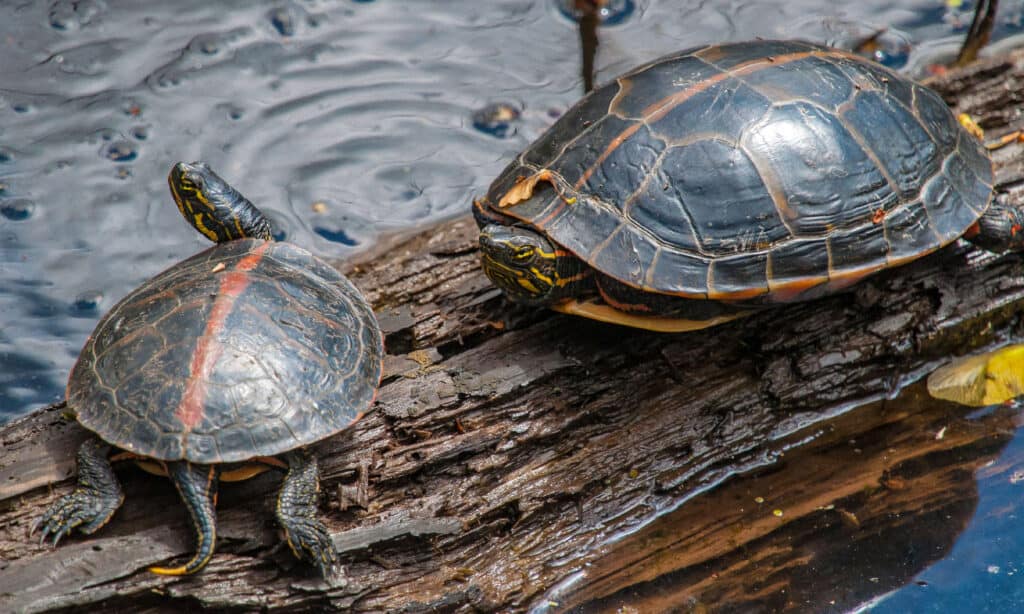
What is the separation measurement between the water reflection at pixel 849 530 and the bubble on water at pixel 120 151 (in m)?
4.40

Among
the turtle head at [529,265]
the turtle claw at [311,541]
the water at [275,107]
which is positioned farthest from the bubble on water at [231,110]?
the turtle claw at [311,541]

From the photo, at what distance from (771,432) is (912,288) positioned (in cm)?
115

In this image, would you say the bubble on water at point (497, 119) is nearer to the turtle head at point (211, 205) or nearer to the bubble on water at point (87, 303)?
the turtle head at point (211, 205)

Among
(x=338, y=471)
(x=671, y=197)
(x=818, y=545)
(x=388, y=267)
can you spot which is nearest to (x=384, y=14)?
(x=388, y=267)

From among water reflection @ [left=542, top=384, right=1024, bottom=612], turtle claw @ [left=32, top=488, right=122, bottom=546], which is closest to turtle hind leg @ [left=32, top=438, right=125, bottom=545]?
turtle claw @ [left=32, top=488, right=122, bottom=546]

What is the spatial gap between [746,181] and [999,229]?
1630mm

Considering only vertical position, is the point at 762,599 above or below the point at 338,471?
below

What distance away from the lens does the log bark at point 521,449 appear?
363 centimetres

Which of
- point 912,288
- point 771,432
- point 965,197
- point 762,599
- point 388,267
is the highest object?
point 965,197

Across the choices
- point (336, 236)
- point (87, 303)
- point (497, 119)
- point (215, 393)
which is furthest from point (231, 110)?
point (215, 393)

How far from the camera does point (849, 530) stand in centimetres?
430

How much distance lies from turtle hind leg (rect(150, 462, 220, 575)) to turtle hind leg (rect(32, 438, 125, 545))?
0.32m

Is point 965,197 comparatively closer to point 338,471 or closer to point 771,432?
point 771,432

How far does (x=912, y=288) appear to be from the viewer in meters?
4.76
